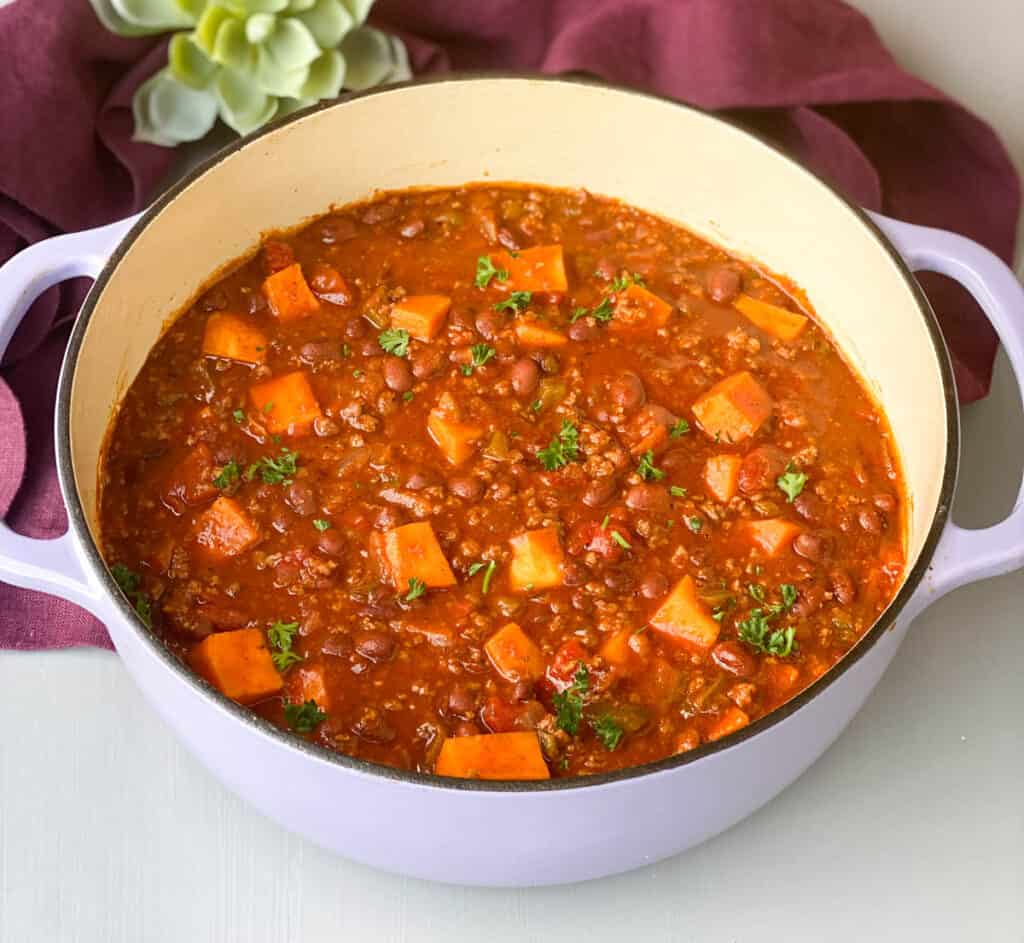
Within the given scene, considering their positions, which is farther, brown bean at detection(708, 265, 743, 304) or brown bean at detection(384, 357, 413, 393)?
brown bean at detection(708, 265, 743, 304)

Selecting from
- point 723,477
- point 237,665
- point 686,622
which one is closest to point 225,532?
point 237,665

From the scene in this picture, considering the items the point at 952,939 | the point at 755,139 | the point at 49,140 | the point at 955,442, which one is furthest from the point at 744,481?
the point at 49,140

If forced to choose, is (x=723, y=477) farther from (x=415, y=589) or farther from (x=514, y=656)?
(x=415, y=589)

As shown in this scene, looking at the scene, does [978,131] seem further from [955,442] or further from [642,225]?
[955,442]

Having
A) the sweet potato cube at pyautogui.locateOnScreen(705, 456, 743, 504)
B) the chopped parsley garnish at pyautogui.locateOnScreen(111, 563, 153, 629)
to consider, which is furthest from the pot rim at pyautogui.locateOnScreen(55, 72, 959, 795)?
the sweet potato cube at pyautogui.locateOnScreen(705, 456, 743, 504)

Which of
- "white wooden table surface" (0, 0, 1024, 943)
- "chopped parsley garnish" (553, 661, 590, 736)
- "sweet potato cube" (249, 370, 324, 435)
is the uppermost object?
"chopped parsley garnish" (553, 661, 590, 736)

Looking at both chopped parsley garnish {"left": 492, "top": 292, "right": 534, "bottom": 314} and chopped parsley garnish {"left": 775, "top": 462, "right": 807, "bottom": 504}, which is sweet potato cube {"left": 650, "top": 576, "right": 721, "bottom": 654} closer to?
chopped parsley garnish {"left": 775, "top": 462, "right": 807, "bottom": 504}

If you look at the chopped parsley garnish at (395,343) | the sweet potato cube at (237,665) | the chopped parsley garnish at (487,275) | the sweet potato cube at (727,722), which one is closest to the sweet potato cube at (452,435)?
the chopped parsley garnish at (395,343)
